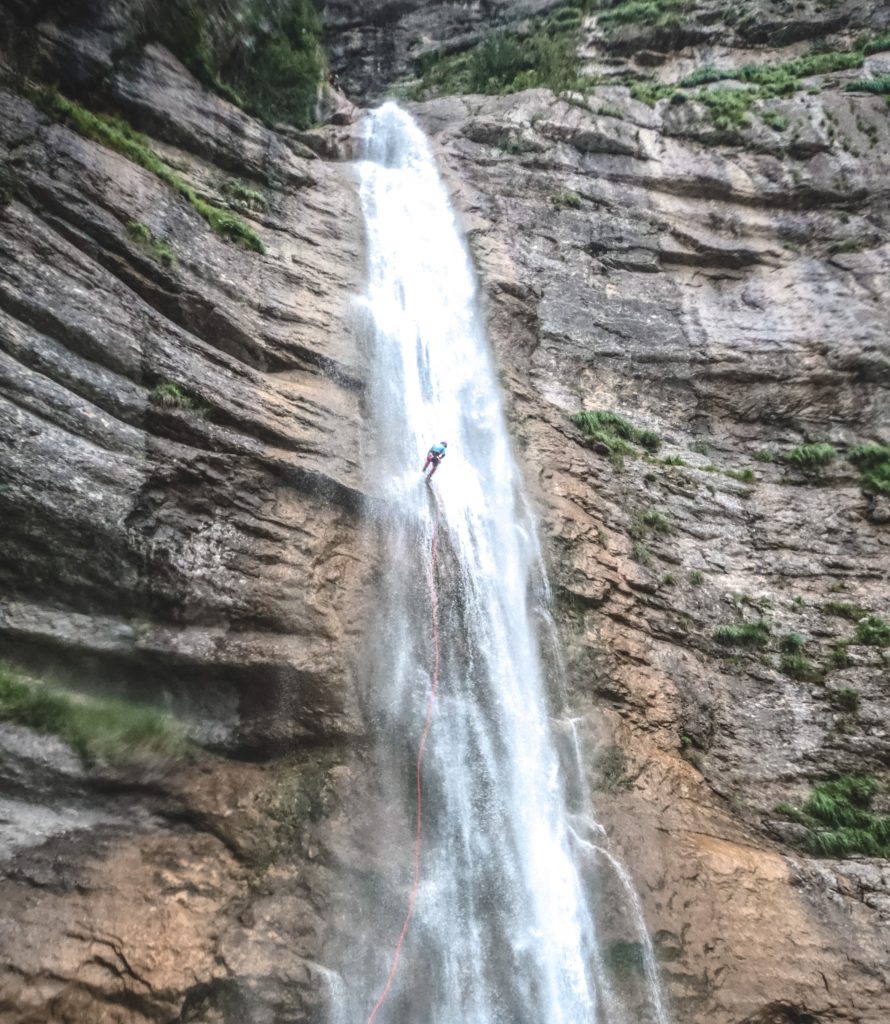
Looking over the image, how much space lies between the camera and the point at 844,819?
7.87 metres

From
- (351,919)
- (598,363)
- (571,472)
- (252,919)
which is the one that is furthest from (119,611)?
(598,363)

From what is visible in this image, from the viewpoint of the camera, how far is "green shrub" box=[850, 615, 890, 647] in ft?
31.2

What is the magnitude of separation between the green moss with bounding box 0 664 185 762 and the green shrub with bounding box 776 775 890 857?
7419 mm

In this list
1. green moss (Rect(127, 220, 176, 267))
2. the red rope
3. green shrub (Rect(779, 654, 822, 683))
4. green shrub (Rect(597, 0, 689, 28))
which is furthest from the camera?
green shrub (Rect(597, 0, 689, 28))

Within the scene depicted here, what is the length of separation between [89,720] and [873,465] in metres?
12.7

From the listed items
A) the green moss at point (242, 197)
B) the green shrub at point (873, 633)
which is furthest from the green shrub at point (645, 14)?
the green shrub at point (873, 633)

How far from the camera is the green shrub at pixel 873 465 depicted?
36.9ft

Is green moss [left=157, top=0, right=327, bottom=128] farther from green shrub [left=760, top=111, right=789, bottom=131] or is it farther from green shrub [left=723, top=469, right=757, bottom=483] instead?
green shrub [left=723, top=469, right=757, bottom=483]

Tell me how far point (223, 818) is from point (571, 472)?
7.36m

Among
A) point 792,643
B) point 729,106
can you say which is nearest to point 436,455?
point 792,643

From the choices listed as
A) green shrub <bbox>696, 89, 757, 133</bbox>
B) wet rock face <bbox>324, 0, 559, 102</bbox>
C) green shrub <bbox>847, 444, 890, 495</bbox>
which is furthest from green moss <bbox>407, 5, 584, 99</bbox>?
green shrub <bbox>847, 444, 890, 495</bbox>

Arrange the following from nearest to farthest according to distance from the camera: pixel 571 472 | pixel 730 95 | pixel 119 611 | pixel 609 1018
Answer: pixel 609 1018
pixel 119 611
pixel 571 472
pixel 730 95

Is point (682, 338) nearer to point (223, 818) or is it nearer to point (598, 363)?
point (598, 363)

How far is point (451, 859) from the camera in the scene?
7.01 metres
